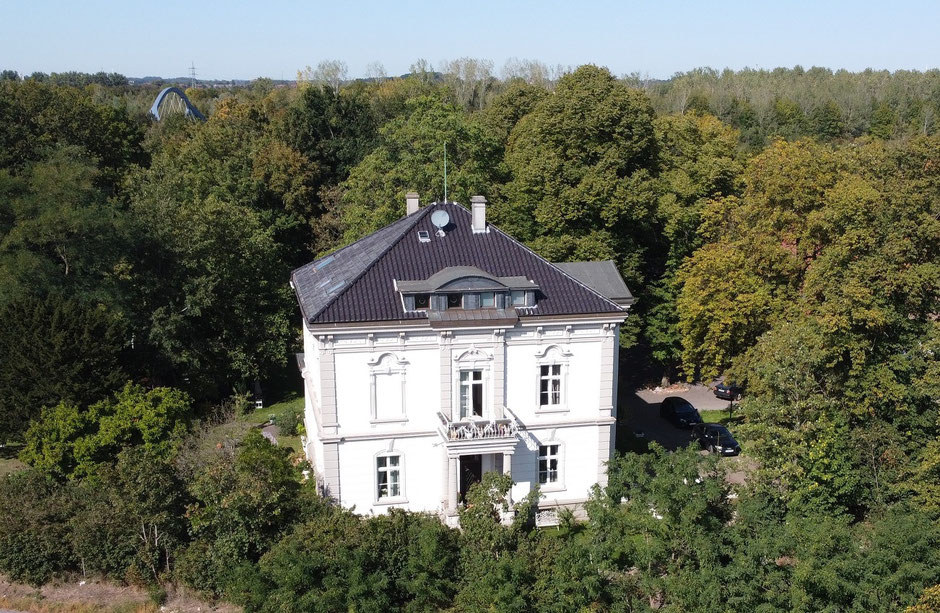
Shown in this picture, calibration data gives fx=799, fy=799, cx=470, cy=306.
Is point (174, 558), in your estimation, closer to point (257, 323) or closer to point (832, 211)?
point (257, 323)

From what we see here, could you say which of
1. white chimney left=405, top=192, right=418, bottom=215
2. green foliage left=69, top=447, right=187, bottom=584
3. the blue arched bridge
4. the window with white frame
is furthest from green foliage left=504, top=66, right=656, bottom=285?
the blue arched bridge

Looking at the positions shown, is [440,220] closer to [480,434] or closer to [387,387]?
[387,387]

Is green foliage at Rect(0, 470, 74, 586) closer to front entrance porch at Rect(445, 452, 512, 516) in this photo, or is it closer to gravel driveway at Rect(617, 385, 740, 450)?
front entrance porch at Rect(445, 452, 512, 516)

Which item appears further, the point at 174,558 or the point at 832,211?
the point at 832,211

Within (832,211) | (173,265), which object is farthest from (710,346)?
(173,265)

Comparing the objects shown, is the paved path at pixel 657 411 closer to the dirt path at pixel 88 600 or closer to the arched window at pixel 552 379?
the arched window at pixel 552 379
